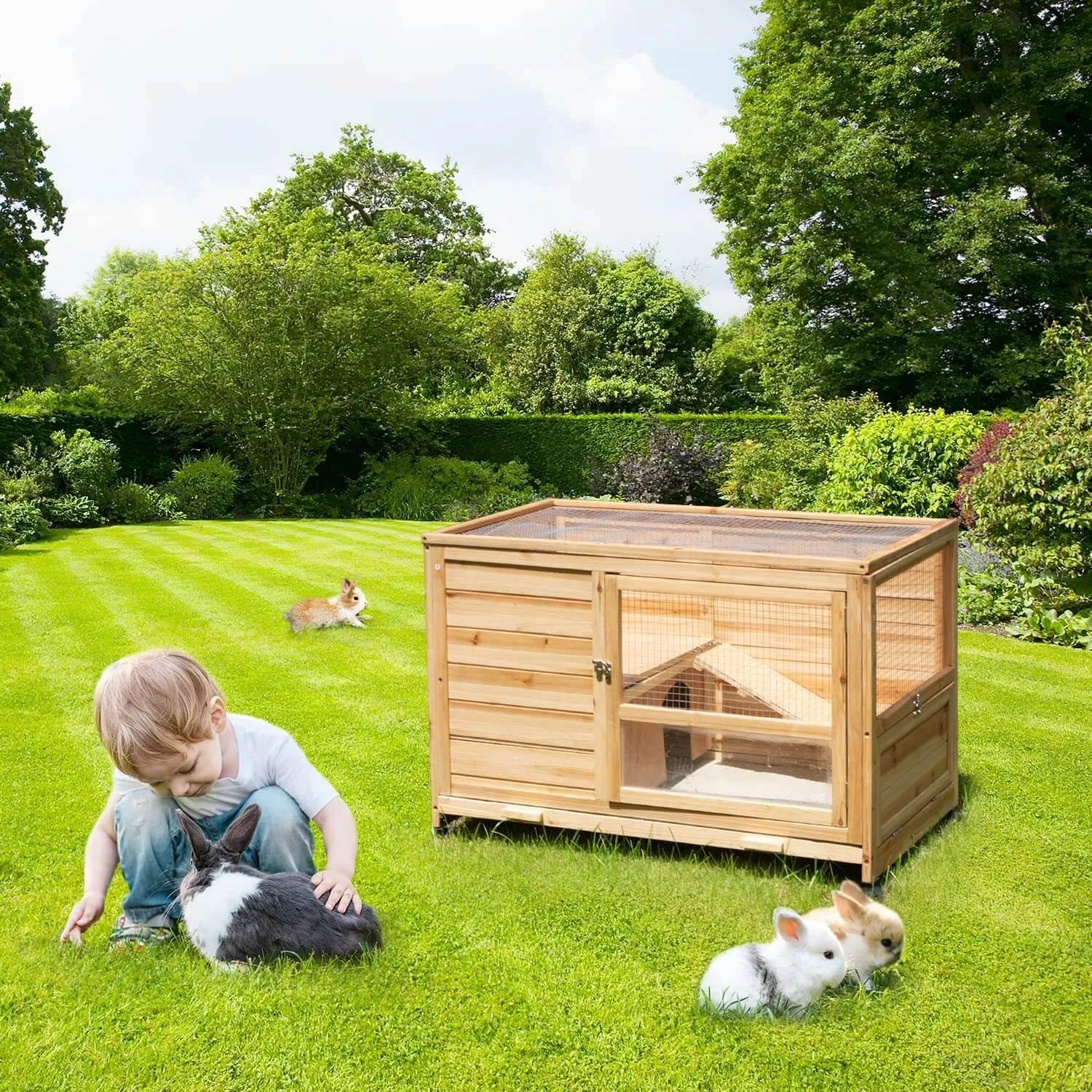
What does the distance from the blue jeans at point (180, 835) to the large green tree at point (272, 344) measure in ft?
66.8

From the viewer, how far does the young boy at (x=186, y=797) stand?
3561 millimetres

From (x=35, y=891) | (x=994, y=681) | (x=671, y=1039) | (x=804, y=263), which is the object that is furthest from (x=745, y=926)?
(x=804, y=263)

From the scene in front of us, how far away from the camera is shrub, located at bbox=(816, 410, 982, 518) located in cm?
1391

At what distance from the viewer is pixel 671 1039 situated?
368 centimetres

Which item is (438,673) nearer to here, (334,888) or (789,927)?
(334,888)

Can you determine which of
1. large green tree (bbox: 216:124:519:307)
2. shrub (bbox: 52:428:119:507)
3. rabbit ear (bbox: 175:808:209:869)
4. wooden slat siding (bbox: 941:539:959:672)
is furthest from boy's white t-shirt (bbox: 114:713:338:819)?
large green tree (bbox: 216:124:519:307)

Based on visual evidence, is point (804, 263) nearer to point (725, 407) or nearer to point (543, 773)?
point (725, 407)

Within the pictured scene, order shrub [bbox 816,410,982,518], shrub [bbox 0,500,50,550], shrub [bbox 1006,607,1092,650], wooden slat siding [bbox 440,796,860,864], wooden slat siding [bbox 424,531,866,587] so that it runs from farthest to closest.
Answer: shrub [bbox 0,500,50,550] → shrub [bbox 816,410,982,518] → shrub [bbox 1006,607,1092,650] → wooden slat siding [bbox 440,796,860,864] → wooden slat siding [bbox 424,531,866,587]

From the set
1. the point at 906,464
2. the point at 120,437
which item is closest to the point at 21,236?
the point at 120,437

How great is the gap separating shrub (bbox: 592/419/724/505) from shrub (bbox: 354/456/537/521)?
3.03m

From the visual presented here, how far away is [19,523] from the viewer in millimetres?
17781

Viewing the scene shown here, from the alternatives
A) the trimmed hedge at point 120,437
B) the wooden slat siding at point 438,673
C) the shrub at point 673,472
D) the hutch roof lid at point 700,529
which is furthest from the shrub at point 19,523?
the wooden slat siding at point 438,673

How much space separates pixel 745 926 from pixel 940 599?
85.1 inches

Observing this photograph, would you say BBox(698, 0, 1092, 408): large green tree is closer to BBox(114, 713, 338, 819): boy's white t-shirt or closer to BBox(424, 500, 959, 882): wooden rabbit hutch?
BBox(424, 500, 959, 882): wooden rabbit hutch
